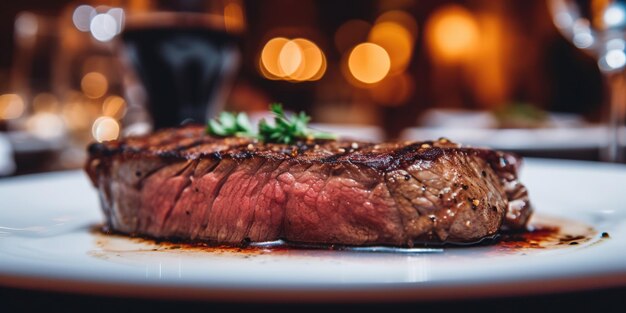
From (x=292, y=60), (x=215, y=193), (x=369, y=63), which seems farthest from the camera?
(x=369, y=63)

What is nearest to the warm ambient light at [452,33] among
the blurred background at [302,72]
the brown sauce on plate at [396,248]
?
the blurred background at [302,72]

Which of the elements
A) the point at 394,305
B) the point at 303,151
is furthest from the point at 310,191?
the point at 394,305

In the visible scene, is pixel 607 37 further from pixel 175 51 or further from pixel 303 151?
pixel 175 51

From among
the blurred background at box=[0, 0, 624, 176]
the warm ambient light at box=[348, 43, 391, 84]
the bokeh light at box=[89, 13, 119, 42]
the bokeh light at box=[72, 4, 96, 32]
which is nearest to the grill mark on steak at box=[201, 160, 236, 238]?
the blurred background at box=[0, 0, 624, 176]

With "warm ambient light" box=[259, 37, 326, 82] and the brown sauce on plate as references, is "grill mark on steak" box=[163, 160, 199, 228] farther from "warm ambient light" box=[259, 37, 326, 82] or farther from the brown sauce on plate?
"warm ambient light" box=[259, 37, 326, 82]

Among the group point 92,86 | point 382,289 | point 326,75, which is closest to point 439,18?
point 326,75
